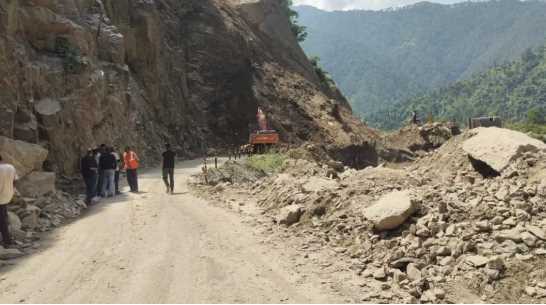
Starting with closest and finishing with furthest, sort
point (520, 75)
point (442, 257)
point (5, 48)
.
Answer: point (442, 257), point (5, 48), point (520, 75)

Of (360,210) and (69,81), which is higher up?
(69,81)

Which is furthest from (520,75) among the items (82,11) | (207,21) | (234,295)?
(234,295)

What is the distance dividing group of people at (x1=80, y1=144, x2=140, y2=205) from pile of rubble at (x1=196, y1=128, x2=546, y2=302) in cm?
518

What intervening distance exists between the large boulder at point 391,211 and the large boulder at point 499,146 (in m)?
2.43

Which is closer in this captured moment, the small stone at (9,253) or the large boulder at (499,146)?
the small stone at (9,253)

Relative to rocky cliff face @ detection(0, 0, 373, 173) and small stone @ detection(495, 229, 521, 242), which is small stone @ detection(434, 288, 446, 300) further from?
rocky cliff face @ detection(0, 0, 373, 173)

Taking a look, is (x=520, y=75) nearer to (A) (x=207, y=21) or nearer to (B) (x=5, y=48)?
(A) (x=207, y=21)

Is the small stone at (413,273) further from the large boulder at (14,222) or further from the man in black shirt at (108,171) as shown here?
the man in black shirt at (108,171)

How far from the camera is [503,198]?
676 cm

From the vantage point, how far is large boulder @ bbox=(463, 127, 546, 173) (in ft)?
28.3

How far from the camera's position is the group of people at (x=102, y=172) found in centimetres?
1252

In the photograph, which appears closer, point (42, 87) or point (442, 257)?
point (442, 257)

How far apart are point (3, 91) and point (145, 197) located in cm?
465

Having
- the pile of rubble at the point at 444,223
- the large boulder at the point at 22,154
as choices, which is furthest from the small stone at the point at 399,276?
the large boulder at the point at 22,154
